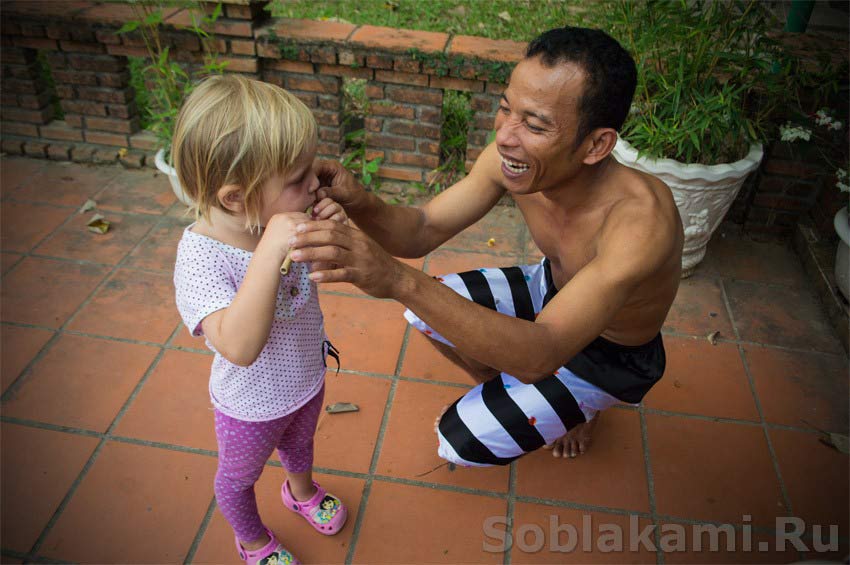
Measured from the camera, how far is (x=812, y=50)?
3229 millimetres

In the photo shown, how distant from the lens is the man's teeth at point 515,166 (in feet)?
6.04

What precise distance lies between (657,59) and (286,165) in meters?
2.34

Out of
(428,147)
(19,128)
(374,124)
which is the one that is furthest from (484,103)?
(19,128)

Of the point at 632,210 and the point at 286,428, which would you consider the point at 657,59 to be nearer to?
the point at 632,210

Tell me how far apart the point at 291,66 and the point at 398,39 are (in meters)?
0.63

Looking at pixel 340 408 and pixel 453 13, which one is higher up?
pixel 453 13

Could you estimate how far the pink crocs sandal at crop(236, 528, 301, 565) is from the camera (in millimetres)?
1938

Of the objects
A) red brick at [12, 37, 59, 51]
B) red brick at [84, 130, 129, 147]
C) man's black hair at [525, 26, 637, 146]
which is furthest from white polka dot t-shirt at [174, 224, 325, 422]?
red brick at [12, 37, 59, 51]

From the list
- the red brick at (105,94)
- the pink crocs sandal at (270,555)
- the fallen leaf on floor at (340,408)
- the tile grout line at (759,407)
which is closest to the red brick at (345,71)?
the red brick at (105,94)

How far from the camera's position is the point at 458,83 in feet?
11.1

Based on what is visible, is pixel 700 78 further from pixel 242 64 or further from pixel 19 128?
pixel 19 128

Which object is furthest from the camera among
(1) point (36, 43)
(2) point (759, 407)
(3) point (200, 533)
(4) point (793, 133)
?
(1) point (36, 43)

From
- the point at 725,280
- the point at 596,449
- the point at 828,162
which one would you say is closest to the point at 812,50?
the point at 828,162

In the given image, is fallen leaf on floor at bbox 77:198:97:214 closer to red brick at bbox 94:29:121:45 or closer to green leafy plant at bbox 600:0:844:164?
red brick at bbox 94:29:121:45
